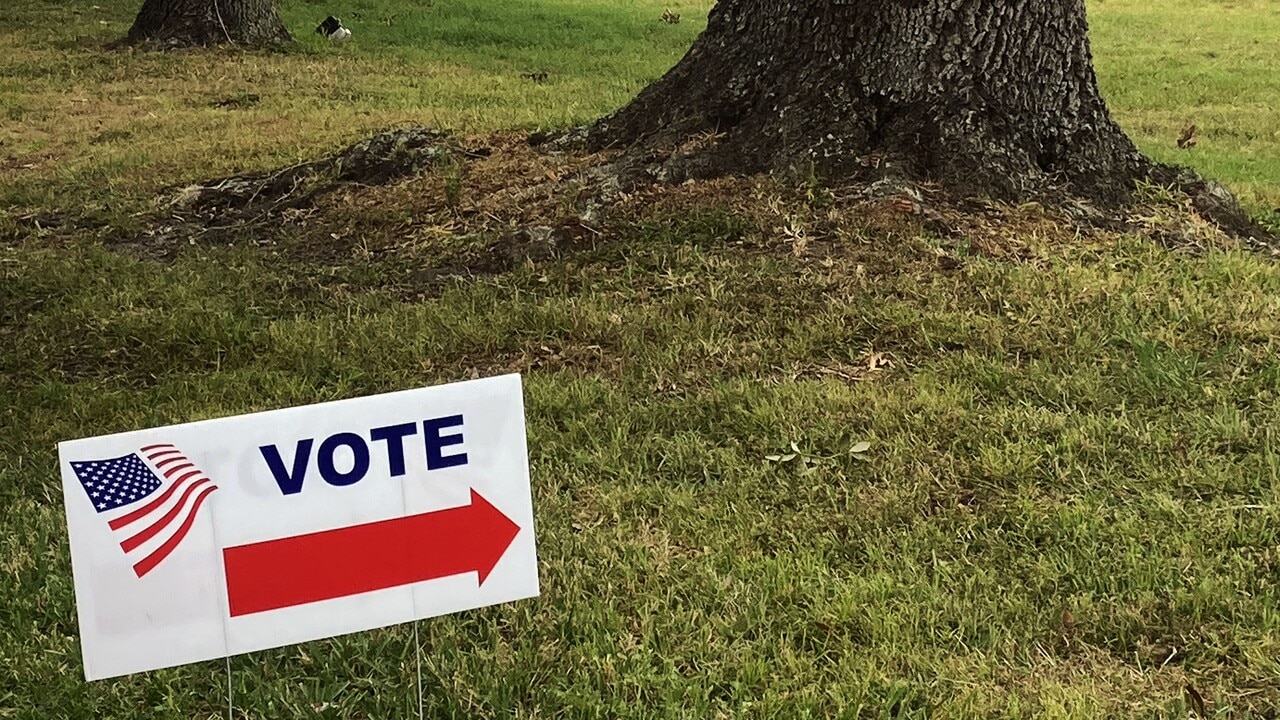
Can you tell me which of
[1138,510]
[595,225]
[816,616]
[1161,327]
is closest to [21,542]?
[816,616]

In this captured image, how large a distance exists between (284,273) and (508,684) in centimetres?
271

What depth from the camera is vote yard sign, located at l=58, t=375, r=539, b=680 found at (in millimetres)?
1820

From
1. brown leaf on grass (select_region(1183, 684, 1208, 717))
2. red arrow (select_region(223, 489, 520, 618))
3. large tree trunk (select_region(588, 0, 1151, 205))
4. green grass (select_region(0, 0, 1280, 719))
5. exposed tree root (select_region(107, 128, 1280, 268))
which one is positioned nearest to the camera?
red arrow (select_region(223, 489, 520, 618))

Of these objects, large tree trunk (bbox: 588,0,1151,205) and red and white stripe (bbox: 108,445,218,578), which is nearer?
red and white stripe (bbox: 108,445,218,578)

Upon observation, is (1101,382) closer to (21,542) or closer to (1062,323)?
(1062,323)

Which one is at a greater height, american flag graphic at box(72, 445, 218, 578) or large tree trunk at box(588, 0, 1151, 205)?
large tree trunk at box(588, 0, 1151, 205)

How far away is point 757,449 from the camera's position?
10.7 feet

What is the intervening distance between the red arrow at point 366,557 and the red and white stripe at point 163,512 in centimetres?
9

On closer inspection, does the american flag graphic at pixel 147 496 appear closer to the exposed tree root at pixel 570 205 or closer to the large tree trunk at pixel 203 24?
the exposed tree root at pixel 570 205

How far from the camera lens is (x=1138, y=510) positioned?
2.89 m

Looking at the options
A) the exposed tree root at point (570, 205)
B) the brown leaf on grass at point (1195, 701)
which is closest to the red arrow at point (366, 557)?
the brown leaf on grass at point (1195, 701)

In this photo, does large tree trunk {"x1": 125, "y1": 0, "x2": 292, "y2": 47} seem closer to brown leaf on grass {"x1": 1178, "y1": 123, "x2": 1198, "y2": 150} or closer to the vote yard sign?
brown leaf on grass {"x1": 1178, "y1": 123, "x2": 1198, "y2": 150}

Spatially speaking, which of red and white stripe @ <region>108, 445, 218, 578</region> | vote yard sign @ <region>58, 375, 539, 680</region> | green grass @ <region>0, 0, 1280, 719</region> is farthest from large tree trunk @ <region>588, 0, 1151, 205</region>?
red and white stripe @ <region>108, 445, 218, 578</region>

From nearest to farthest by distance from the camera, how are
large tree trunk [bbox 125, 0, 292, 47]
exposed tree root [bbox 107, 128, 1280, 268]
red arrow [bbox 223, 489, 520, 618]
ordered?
red arrow [bbox 223, 489, 520, 618] → exposed tree root [bbox 107, 128, 1280, 268] → large tree trunk [bbox 125, 0, 292, 47]
